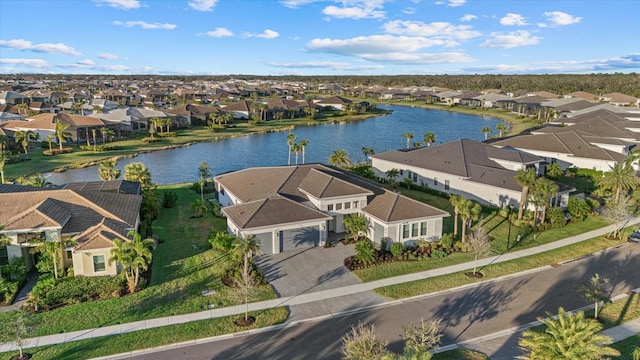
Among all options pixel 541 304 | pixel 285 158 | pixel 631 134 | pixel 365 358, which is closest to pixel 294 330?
pixel 365 358

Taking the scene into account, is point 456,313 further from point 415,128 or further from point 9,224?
point 415,128

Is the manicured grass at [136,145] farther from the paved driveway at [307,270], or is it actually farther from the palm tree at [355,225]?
the palm tree at [355,225]

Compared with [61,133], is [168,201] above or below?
below

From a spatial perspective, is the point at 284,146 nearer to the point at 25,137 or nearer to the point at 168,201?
the point at 25,137

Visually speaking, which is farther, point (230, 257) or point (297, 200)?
point (297, 200)

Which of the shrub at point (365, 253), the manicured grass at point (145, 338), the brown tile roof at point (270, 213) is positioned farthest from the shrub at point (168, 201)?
the manicured grass at point (145, 338)

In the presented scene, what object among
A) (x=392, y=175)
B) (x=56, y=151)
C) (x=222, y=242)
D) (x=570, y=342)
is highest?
(x=570, y=342)

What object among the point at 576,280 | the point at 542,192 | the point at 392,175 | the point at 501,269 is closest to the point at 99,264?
the point at 501,269
